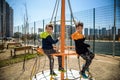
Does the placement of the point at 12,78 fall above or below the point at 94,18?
below

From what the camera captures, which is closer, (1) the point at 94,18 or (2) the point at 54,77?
(2) the point at 54,77

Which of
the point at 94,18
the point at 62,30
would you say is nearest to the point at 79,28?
the point at 62,30

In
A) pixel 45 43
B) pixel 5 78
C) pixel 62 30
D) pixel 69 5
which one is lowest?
pixel 5 78

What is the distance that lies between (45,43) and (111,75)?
9.43 ft

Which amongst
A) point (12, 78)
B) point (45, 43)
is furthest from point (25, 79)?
point (45, 43)

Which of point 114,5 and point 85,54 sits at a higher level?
point 114,5

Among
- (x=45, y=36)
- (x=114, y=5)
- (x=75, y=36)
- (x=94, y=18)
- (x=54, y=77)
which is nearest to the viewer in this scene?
(x=75, y=36)

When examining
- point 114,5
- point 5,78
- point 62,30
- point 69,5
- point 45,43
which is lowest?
point 5,78

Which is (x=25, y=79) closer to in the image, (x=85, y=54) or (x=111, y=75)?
(x=85, y=54)

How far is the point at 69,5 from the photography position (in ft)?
13.9

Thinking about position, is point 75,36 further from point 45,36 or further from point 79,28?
point 45,36

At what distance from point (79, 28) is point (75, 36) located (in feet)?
0.91

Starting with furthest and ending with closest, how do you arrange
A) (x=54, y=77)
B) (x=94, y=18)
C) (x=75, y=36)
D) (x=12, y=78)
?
(x=94, y=18)
(x=12, y=78)
(x=54, y=77)
(x=75, y=36)

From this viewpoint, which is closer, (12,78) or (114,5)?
(12,78)
